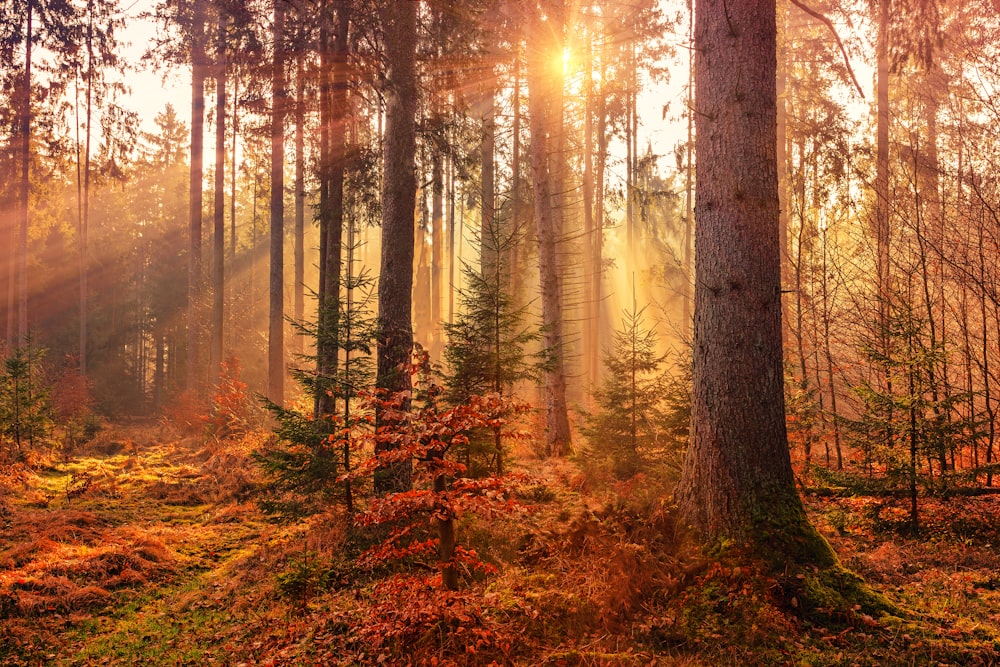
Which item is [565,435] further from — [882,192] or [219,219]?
[219,219]

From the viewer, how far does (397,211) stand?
7.91m

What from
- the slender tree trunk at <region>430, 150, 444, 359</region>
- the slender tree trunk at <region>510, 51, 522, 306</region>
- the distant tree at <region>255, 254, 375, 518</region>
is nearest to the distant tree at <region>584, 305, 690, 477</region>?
the distant tree at <region>255, 254, 375, 518</region>

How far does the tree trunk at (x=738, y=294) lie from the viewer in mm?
4801

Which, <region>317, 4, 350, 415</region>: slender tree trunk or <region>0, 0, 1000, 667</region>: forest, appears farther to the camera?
<region>317, 4, 350, 415</region>: slender tree trunk

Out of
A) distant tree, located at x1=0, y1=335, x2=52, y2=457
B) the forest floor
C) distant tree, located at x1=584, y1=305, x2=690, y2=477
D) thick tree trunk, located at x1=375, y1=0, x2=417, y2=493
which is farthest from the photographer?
distant tree, located at x1=0, y1=335, x2=52, y2=457

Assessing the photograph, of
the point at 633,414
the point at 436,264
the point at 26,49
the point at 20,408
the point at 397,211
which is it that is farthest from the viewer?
the point at 436,264

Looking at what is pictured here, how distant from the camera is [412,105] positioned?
26.7ft

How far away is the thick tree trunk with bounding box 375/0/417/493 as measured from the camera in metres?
7.75

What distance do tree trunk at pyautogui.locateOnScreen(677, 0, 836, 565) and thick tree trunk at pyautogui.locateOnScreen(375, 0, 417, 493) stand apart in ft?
13.4

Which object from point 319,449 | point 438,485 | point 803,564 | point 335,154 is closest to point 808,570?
point 803,564

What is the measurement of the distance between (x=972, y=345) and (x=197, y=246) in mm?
21211

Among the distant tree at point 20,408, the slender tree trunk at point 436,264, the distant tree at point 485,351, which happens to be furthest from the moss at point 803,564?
the slender tree trunk at point 436,264

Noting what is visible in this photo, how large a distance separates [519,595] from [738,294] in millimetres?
3219

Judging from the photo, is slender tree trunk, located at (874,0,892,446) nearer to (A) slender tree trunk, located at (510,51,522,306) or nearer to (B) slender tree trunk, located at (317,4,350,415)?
(B) slender tree trunk, located at (317,4,350,415)
